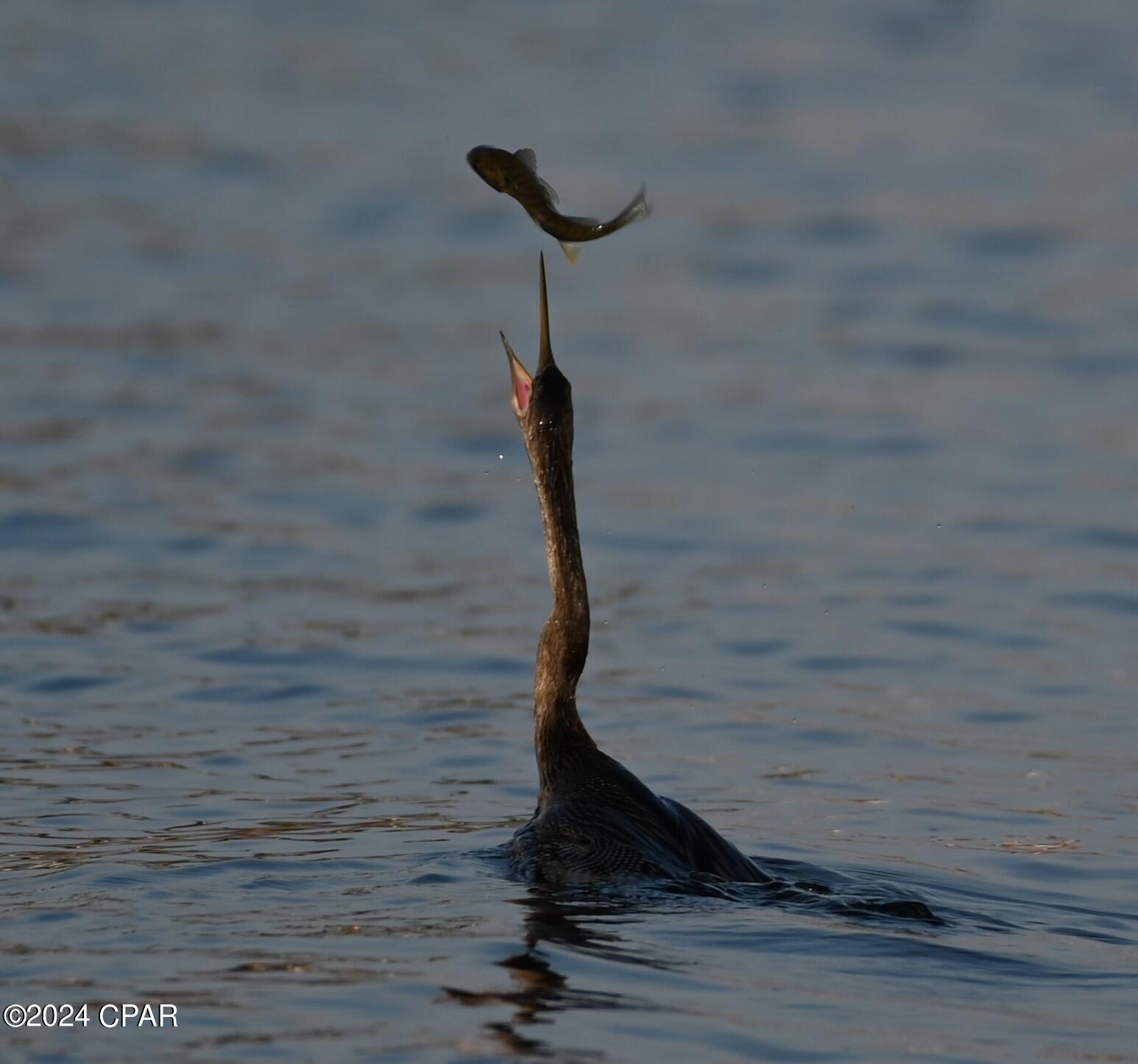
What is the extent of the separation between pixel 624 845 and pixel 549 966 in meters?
0.89

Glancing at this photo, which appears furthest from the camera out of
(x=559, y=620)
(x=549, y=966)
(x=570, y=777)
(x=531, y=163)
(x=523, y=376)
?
(x=523, y=376)

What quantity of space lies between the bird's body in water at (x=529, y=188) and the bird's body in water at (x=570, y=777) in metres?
0.23

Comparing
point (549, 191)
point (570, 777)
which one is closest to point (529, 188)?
point (549, 191)

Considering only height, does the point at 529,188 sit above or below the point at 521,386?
above

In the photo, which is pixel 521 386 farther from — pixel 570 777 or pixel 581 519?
pixel 581 519

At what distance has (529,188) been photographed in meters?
7.48

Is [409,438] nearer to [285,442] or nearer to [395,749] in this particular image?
[285,442]

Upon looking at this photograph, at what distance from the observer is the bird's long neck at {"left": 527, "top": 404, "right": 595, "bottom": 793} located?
24.4 ft

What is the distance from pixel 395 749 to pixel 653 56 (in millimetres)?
18748

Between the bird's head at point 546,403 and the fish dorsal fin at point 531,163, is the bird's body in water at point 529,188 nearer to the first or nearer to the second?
the fish dorsal fin at point 531,163

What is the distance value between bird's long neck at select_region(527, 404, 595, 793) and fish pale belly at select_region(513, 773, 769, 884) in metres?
0.29

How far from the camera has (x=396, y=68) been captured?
24.9m

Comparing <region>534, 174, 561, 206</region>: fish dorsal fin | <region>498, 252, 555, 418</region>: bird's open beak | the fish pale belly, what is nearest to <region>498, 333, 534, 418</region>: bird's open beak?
<region>498, 252, 555, 418</region>: bird's open beak

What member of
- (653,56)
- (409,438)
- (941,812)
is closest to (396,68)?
(653,56)
